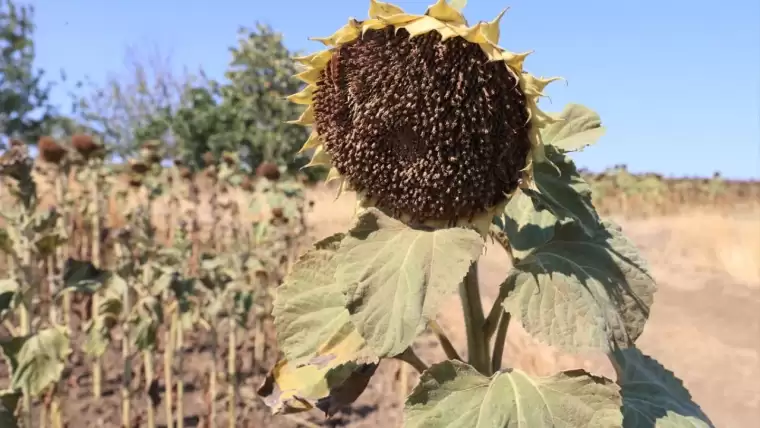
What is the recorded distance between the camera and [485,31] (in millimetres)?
904

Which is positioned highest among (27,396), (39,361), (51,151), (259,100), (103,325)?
(259,100)

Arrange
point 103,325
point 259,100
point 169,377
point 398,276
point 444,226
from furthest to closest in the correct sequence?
point 259,100
point 169,377
point 103,325
point 444,226
point 398,276

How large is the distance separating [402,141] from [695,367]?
4336mm

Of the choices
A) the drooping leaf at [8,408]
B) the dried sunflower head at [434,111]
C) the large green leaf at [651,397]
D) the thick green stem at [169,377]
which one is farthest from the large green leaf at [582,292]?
the thick green stem at [169,377]

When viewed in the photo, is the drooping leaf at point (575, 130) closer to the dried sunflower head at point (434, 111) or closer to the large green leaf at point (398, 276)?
the dried sunflower head at point (434, 111)

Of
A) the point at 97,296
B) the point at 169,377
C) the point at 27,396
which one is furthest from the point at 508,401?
the point at 97,296

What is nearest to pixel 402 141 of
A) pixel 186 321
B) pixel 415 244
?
pixel 415 244

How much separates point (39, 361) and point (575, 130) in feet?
6.01

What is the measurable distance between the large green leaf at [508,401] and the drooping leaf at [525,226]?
0.24 m

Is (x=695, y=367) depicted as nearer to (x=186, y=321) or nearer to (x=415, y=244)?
(x=186, y=321)

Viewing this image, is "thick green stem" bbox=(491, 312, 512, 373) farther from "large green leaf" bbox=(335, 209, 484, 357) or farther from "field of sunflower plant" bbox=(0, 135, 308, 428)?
"field of sunflower plant" bbox=(0, 135, 308, 428)

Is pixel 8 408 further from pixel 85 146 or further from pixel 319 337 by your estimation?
pixel 85 146

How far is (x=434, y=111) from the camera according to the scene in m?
0.94

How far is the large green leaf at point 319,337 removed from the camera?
3.54 feet
